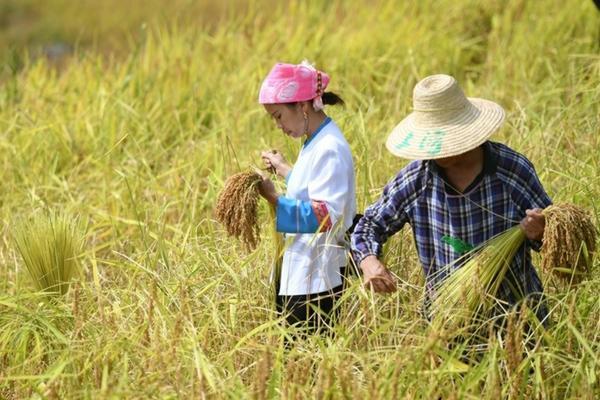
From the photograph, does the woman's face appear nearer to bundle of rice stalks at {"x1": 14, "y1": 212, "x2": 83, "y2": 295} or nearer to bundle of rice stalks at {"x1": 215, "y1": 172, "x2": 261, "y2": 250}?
bundle of rice stalks at {"x1": 215, "y1": 172, "x2": 261, "y2": 250}

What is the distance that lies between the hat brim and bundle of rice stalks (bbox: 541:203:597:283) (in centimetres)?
25

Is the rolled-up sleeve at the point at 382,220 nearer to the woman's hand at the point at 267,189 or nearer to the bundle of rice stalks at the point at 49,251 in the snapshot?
the woman's hand at the point at 267,189

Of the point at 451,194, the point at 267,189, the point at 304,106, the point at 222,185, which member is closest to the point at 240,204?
the point at 267,189

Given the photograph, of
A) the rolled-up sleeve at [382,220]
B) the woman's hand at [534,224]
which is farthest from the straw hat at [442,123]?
the woman's hand at [534,224]

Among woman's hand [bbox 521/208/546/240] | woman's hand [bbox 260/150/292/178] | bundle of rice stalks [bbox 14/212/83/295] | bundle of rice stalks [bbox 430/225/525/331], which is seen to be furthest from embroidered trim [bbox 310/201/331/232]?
bundle of rice stalks [bbox 14/212/83/295]

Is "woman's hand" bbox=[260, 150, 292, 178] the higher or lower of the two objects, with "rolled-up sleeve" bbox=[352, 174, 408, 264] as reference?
higher

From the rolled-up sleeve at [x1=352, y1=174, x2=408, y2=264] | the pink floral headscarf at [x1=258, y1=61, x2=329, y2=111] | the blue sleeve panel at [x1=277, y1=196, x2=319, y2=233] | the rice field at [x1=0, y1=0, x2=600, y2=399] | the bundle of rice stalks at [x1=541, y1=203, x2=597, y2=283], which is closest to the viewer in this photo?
the bundle of rice stalks at [x1=541, y1=203, x2=597, y2=283]

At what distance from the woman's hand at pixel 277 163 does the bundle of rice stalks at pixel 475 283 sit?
1.88 ft

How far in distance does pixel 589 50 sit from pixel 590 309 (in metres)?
2.79

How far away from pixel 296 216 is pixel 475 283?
1.70 ft

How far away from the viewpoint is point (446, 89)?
9.27ft

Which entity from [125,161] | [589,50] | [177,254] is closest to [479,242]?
[177,254]

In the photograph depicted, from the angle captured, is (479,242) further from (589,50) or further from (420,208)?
(589,50)

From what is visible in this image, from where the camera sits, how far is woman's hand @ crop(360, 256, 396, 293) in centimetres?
277
